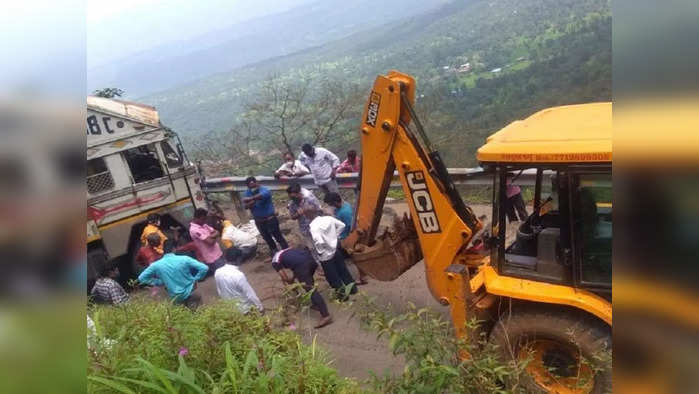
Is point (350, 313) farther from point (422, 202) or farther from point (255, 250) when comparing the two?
point (255, 250)

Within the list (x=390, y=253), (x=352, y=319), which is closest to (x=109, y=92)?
(x=352, y=319)

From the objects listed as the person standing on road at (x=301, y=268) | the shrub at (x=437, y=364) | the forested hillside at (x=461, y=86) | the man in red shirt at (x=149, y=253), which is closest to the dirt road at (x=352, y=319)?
the person standing on road at (x=301, y=268)

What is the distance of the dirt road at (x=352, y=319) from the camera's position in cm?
455

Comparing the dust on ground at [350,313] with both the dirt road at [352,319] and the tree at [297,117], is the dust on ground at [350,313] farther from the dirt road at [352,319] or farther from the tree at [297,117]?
the tree at [297,117]

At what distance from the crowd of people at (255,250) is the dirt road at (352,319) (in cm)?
17

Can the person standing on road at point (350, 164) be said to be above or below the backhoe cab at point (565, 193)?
below

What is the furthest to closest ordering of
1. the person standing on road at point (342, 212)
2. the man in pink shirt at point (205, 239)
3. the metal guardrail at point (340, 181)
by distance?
the metal guardrail at point (340, 181), the man in pink shirt at point (205, 239), the person standing on road at point (342, 212)

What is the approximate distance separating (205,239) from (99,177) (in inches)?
85.6

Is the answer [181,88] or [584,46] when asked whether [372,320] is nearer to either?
[584,46]

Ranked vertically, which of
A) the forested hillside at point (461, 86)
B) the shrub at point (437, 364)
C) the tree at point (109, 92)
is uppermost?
the tree at point (109, 92)

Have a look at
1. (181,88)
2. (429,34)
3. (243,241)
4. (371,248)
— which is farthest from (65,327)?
(181,88)

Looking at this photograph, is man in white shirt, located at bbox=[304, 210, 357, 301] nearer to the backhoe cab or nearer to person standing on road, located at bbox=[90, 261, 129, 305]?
person standing on road, located at bbox=[90, 261, 129, 305]

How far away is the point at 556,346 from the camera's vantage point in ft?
11.3

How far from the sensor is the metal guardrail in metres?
7.15
